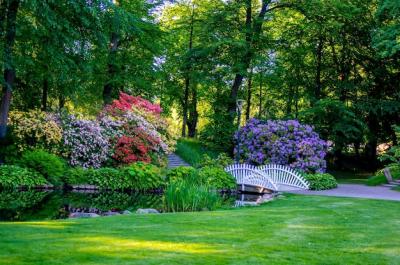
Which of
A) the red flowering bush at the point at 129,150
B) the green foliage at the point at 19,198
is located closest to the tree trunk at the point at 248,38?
the red flowering bush at the point at 129,150

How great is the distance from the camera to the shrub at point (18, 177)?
1480 cm

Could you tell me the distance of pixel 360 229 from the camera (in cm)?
751

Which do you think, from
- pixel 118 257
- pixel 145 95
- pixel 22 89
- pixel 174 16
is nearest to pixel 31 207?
pixel 118 257

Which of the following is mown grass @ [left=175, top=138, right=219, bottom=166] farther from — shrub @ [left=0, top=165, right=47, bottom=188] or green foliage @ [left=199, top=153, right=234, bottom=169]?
shrub @ [left=0, top=165, right=47, bottom=188]

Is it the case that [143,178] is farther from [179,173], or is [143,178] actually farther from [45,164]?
[45,164]

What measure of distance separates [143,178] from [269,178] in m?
4.42

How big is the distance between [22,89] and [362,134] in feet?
59.8

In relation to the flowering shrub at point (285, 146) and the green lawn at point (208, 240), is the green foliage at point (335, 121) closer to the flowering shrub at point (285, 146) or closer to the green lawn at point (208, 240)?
the flowering shrub at point (285, 146)

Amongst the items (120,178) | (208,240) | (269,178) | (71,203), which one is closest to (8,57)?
(120,178)

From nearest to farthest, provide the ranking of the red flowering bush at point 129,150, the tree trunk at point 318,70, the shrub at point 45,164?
1. the shrub at point 45,164
2. the red flowering bush at point 129,150
3. the tree trunk at point 318,70

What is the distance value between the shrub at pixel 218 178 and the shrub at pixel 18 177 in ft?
17.6

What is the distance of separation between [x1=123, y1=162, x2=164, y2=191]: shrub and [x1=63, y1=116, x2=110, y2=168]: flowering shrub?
2.38 metres

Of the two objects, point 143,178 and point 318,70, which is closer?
point 143,178

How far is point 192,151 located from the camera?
83.7 feet
